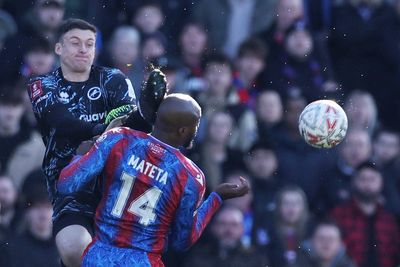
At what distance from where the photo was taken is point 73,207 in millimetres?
11516

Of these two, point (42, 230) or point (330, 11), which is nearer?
point (42, 230)

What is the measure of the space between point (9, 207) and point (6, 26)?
2.85m

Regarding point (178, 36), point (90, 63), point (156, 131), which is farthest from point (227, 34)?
point (156, 131)

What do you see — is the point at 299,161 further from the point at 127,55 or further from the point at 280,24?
the point at 127,55

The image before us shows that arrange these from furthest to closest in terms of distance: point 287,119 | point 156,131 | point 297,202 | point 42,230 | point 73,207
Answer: point 287,119 → point 297,202 → point 42,230 → point 73,207 → point 156,131

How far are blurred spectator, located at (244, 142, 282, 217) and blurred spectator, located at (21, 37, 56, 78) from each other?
8.21 feet

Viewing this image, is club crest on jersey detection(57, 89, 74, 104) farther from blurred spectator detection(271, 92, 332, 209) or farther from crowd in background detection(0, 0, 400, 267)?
blurred spectator detection(271, 92, 332, 209)

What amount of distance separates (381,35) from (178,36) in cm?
268

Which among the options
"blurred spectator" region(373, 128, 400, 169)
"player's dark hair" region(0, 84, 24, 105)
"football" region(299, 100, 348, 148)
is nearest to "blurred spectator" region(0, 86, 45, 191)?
"player's dark hair" region(0, 84, 24, 105)

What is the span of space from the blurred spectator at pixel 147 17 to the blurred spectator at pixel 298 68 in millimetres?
1490

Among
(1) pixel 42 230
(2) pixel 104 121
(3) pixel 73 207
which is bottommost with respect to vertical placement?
(1) pixel 42 230

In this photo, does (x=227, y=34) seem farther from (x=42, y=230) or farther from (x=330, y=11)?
(x=42, y=230)

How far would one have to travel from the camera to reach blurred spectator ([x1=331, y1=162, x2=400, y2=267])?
53.1 feet

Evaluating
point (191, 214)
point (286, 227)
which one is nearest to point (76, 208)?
point (191, 214)
